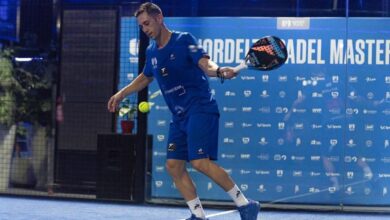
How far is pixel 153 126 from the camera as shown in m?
6.70

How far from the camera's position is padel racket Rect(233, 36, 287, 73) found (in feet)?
13.8

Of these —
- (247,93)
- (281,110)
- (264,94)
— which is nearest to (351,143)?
(281,110)

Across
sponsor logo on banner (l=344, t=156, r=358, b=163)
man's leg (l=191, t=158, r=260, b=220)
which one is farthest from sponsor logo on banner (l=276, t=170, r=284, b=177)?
man's leg (l=191, t=158, r=260, b=220)

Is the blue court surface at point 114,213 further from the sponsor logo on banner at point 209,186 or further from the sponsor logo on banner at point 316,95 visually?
the sponsor logo on banner at point 316,95

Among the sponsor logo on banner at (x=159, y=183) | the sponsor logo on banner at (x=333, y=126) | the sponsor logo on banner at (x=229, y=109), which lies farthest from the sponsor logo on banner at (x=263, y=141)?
the sponsor logo on banner at (x=159, y=183)

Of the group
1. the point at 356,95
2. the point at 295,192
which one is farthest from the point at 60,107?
the point at 356,95

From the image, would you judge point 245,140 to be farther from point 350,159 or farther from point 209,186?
point 350,159

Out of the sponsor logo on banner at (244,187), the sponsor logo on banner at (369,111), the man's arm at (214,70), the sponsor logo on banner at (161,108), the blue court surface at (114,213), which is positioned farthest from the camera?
the sponsor logo on banner at (161,108)

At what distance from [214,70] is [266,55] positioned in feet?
1.32

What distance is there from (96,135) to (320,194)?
281cm

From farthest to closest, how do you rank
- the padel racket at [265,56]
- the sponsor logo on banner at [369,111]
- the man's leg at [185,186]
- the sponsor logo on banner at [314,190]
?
the sponsor logo on banner at [314,190]
the sponsor logo on banner at [369,111]
the man's leg at [185,186]
the padel racket at [265,56]

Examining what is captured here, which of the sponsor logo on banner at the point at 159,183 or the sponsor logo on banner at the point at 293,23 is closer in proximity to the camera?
the sponsor logo on banner at the point at 293,23

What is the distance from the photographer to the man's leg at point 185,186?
15.1 ft

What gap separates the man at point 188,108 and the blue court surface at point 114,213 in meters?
1.37
